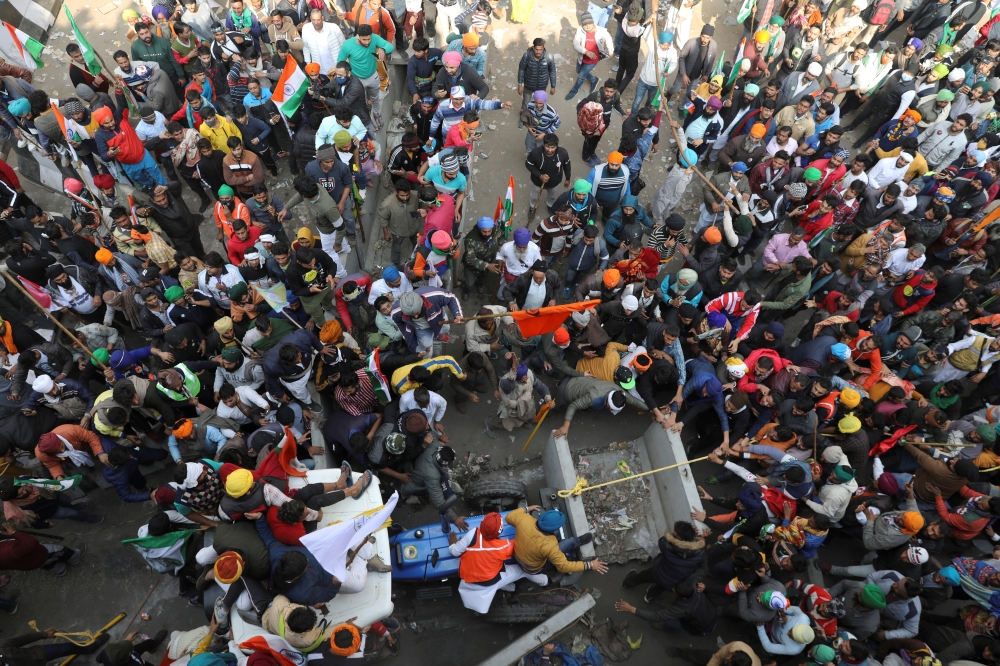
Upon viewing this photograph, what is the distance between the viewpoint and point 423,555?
19.0 ft

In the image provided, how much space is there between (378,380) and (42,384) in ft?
10.6

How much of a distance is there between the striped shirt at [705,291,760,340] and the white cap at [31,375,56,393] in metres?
7.10

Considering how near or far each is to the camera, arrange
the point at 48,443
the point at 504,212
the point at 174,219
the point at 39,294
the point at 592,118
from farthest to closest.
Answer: the point at 592,118 → the point at 504,212 → the point at 174,219 → the point at 39,294 → the point at 48,443

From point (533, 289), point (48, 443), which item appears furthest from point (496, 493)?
point (48, 443)

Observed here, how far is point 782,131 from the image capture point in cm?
867

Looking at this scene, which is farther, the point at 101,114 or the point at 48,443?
the point at 101,114

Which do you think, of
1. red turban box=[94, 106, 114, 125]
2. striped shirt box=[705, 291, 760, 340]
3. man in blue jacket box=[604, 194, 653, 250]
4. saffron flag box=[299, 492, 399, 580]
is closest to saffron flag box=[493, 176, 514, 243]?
man in blue jacket box=[604, 194, 653, 250]

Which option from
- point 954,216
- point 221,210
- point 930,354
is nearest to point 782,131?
point 954,216

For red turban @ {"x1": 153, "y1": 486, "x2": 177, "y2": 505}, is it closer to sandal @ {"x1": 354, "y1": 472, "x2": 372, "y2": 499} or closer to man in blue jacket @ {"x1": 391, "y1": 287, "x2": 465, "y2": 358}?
sandal @ {"x1": 354, "y1": 472, "x2": 372, "y2": 499}

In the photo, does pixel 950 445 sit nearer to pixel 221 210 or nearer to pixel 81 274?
pixel 221 210

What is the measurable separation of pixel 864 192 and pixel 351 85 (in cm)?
754

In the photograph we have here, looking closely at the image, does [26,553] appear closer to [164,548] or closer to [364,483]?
[164,548]

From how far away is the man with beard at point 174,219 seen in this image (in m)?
7.19

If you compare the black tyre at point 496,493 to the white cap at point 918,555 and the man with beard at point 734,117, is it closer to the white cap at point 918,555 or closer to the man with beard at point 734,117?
the white cap at point 918,555
